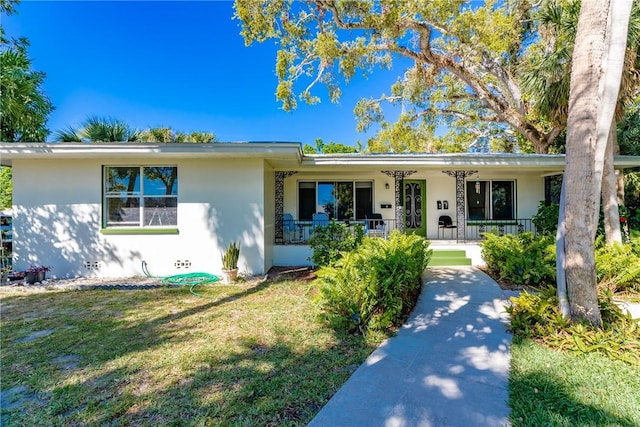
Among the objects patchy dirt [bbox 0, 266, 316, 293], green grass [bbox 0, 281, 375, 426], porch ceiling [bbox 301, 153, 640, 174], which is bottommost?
green grass [bbox 0, 281, 375, 426]


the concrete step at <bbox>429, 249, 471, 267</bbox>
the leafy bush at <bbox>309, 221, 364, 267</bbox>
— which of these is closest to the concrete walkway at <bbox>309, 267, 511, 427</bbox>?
the leafy bush at <bbox>309, 221, 364, 267</bbox>

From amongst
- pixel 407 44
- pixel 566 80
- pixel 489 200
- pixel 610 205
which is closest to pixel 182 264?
pixel 610 205

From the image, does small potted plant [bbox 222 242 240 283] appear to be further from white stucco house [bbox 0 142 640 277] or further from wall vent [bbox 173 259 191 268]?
wall vent [bbox 173 259 191 268]

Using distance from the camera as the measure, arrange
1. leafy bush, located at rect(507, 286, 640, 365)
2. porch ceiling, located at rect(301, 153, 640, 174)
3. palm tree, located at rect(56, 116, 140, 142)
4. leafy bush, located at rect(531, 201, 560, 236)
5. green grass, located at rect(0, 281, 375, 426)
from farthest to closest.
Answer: leafy bush, located at rect(531, 201, 560, 236)
porch ceiling, located at rect(301, 153, 640, 174)
palm tree, located at rect(56, 116, 140, 142)
leafy bush, located at rect(507, 286, 640, 365)
green grass, located at rect(0, 281, 375, 426)

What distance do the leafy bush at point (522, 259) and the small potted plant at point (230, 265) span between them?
6152 mm

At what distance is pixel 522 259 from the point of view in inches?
244

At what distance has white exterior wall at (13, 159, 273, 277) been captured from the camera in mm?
7426

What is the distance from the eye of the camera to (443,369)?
3068 millimetres

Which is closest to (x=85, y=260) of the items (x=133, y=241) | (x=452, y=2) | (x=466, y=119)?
(x=133, y=241)

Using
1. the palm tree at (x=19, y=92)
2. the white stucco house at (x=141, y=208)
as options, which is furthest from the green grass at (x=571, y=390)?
the palm tree at (x=19, y=92)

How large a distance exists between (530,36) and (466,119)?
450 centimetres

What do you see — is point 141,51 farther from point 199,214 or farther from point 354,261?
point 354,261

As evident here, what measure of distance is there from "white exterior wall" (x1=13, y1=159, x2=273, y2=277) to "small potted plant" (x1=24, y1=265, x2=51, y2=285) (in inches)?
13.5

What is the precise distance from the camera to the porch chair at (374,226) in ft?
31.1
